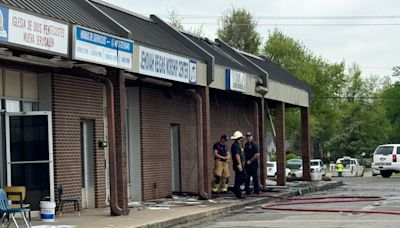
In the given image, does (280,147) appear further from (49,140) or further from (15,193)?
(15,193)

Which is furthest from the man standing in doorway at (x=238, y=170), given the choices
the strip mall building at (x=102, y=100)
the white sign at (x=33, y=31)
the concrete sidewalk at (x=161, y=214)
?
the white sign at (x=33, y=31)

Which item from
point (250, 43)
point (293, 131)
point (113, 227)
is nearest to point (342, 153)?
point (293, 131)

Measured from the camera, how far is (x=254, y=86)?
25609 millimetres

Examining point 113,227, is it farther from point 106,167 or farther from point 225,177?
point 225,177

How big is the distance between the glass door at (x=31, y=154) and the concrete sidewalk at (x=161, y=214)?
2.51 feet

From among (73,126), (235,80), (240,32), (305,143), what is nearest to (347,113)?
(240,32)

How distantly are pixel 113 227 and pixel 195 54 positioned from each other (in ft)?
27.1

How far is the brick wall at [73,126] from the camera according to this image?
58.2ft

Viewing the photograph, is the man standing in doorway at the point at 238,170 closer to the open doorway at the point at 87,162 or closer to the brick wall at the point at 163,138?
the brick wall at the point at 163,138

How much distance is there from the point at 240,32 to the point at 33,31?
4767 centimetres

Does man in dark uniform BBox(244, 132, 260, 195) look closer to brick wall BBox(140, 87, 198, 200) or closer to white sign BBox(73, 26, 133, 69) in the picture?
brick wall BBox(140, 87, 198, 200)

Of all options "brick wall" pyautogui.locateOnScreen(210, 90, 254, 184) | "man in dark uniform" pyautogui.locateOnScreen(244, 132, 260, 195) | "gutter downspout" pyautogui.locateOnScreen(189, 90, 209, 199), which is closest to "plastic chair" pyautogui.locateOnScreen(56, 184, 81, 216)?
"gutter downspout" pyautogui.locateOnScreen(189, 90, 209, 199)

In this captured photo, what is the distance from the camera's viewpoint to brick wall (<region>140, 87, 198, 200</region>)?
22.0m

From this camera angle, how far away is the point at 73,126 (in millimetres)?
18406
